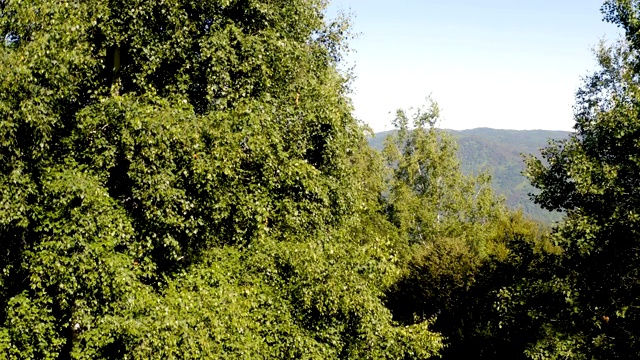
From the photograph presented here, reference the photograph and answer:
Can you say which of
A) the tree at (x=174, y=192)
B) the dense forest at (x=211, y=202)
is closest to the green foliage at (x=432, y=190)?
the dense forest at (x=211, y=202)

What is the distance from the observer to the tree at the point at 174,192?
13.0m

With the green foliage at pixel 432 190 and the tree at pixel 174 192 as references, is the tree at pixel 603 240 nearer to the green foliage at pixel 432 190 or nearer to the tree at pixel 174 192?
the tree at pixel 174 192

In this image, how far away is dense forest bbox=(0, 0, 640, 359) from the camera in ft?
43.1

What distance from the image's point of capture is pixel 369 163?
4638cm

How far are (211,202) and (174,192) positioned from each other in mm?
1243

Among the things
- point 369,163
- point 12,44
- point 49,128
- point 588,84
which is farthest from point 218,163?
point 369,163

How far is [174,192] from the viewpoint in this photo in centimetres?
1361

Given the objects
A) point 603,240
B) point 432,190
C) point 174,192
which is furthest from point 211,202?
point 432,190

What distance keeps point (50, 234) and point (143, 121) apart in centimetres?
388

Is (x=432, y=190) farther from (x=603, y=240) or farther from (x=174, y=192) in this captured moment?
(x=174, y=192)

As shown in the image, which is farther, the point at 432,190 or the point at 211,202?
the point at 432,190

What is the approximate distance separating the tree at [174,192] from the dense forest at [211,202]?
0.19 feet

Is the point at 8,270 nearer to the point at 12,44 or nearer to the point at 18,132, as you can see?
the point at 18,132

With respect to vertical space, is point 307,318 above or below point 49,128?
below
